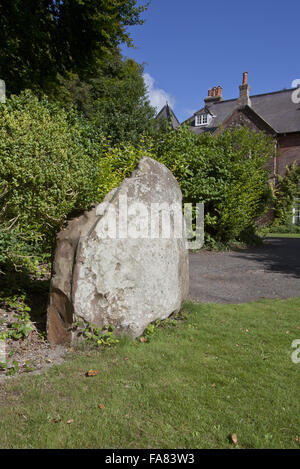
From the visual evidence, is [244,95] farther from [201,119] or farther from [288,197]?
[288,197]

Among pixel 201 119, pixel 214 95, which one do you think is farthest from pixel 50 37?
pixel 214 95

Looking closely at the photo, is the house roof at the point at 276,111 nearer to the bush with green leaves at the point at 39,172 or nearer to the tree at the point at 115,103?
the tree at the point at 115,103

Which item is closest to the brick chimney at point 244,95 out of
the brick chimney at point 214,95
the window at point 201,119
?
the window at point 201,119

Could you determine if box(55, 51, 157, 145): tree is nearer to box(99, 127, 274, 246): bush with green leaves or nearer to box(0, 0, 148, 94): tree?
box(0, 0, 148, 94): tree

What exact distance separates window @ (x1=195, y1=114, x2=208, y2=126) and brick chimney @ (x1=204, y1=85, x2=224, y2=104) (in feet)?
10.2

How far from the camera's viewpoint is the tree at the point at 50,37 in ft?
28.0

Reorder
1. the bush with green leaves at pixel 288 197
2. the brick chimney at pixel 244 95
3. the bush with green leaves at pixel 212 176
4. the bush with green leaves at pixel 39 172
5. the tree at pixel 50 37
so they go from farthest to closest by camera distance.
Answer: the brick chimney at pixel 244 95
the bush with green leaves at pixel 288 197
the bush with green leaves at pixel 212 176
the tree at pixel 50 37
the bush with green leaves at pixel 39 172

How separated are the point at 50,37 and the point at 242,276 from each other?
847 cm

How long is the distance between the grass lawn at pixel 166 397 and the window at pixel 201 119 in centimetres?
3108

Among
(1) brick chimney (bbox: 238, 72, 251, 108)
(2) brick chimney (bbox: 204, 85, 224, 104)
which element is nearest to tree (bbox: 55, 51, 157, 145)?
(1) brick chimney (bbox: 238, 72, 251, 108)

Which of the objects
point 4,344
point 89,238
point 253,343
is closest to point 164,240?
point 89,238

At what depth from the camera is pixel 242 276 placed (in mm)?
8180
